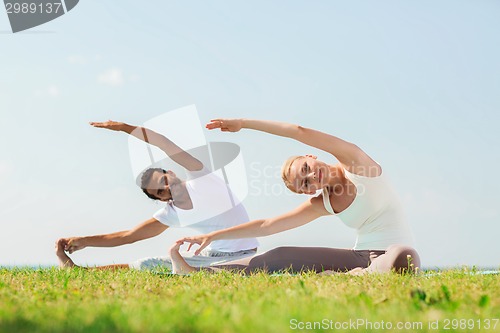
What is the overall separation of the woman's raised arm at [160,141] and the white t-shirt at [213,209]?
13cm

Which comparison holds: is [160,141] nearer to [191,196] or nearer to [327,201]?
→ [191,196]

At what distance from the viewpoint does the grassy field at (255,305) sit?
334cm

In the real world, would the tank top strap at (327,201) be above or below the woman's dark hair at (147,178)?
below

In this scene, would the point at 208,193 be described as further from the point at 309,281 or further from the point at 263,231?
the point at 309,281

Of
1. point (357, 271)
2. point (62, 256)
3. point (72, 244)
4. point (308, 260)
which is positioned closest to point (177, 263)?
point (308, 260)

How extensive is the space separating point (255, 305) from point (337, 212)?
3.11m

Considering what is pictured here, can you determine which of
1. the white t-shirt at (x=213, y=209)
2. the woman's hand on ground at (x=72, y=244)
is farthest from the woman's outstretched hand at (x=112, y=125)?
the woman's hand on ground at (x=72, y=244)

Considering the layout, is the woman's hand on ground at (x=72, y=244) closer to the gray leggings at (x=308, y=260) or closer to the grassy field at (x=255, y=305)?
the gray leggings at (x=308, y=260)

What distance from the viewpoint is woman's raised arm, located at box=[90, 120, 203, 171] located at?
783cm

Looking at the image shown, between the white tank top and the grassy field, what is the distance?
1.04 metres

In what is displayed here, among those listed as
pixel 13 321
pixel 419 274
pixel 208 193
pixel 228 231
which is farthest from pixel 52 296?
pixel 419 274

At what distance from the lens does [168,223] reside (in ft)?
27.5

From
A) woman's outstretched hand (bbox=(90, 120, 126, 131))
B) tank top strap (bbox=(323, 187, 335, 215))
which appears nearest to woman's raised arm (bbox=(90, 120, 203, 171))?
woman's outstretched hand (bbox=(90, 120, 126, 131))

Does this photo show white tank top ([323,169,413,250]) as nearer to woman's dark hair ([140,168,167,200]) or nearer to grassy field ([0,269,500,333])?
grassy field ([0,269,500,333])
